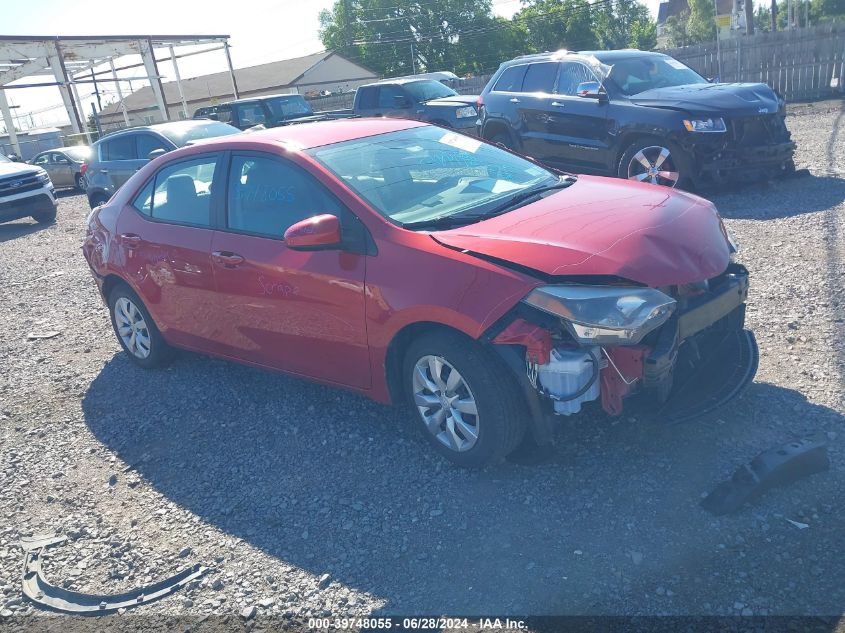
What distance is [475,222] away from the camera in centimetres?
399

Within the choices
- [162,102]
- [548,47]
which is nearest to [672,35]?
[548,47]

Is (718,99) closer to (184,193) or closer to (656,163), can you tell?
(656,163)

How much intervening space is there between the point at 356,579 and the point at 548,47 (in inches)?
2414

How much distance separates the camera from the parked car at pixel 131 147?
12.6 meters

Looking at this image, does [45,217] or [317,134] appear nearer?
[317,134]

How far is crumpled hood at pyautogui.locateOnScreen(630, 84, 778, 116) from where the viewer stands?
8.58 metres

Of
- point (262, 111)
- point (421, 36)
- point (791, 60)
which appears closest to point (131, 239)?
point (262, 111)

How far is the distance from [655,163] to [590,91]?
144 centimetres

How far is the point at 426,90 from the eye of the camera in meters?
17.3

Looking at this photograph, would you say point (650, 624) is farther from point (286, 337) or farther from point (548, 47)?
point (548, 47)

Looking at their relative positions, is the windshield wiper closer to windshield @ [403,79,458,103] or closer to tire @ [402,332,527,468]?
tire @ [402,332,527,468]

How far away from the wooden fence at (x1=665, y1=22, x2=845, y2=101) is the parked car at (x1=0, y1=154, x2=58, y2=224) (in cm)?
1650

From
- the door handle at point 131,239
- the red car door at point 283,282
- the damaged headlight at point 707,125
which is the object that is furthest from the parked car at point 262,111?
the red car door at point 283,282

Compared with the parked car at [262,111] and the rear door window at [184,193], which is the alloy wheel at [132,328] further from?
the parked car at [262,111]
